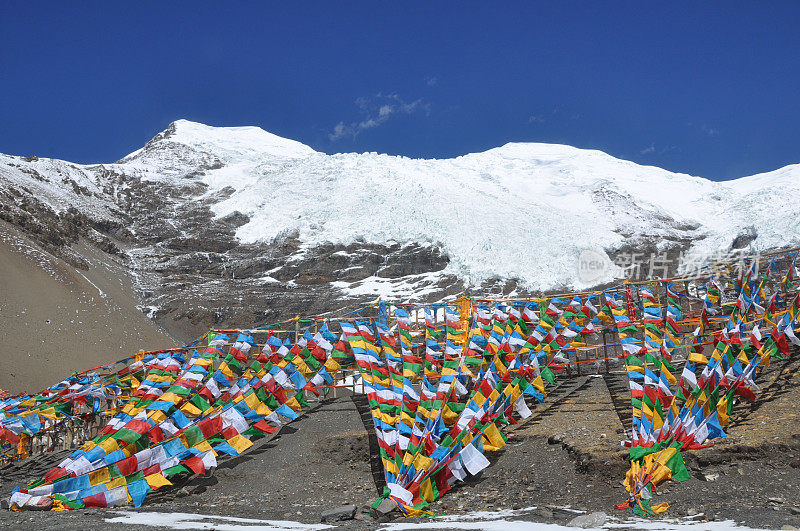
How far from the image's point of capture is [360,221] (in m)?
64.5

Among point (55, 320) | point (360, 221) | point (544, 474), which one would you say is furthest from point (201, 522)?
point (360, 221)

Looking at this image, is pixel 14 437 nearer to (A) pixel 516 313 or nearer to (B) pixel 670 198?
(A) pixel 516 313

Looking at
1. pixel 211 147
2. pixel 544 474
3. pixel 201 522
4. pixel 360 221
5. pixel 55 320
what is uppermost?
pixel 211 147

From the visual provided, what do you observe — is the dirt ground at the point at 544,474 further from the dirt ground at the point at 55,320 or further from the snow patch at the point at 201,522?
the dirt ground at the point at 55,320

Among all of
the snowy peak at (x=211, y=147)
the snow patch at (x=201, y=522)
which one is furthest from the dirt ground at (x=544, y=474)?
the snowy peak at (x=211, y=147)

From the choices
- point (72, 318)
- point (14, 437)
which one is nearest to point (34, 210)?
point (72, 318)

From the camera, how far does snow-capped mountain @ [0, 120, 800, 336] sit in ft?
171

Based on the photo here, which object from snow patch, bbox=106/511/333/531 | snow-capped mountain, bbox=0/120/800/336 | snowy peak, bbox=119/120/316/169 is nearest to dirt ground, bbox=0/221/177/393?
snow-capped mountain, bbox=0/120/800/336

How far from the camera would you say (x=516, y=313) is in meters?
15.3

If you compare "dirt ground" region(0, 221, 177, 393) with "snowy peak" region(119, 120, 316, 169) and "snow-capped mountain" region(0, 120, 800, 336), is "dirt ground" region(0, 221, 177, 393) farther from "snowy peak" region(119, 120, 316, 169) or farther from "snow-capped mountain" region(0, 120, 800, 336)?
"snowy peak" region(119, 120, 316, 169)

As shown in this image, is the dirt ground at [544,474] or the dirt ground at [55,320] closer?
the dirt ground at [544,474]

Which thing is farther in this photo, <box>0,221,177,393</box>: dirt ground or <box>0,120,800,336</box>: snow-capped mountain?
<box>0,120,800,336</box>: snow-capped mountain

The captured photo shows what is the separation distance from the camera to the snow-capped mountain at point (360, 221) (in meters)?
52.1

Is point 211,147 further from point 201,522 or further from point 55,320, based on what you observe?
point 201,522
